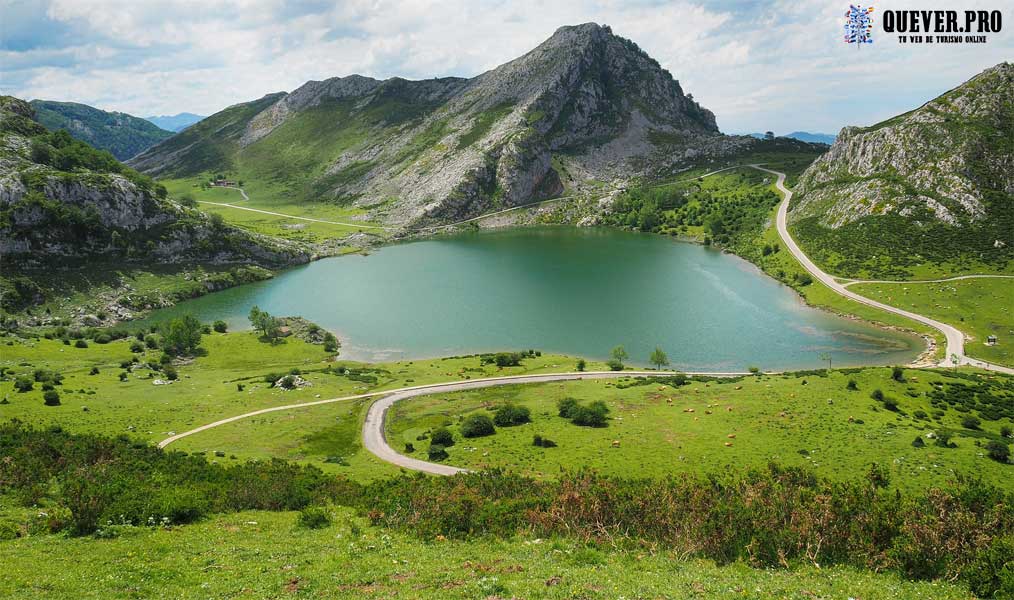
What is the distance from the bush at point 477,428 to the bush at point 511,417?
5.70 ft

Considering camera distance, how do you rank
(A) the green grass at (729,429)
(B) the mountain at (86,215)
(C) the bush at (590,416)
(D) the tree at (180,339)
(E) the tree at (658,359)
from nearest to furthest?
(A) the green grass at (729,429) < (C) the bush at (590,416) < (E) the tree at (658,359) < (D) the tree at (180,339) < (B) the mountain at (86,215)

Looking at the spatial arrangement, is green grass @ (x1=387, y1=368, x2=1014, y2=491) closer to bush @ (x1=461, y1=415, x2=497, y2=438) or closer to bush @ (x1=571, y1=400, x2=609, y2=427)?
bush @ (x1=571, y1=400, x2=609, y2=427)

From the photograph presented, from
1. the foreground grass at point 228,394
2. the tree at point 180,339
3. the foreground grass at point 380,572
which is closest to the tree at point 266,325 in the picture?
the foreground grass at point 228,394

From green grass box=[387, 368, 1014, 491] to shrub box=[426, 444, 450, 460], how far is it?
926mm

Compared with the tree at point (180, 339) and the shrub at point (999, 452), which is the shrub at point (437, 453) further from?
the tree at point (180, 339)

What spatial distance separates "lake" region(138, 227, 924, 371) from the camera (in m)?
96.9

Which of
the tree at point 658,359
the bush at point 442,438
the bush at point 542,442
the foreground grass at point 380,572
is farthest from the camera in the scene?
the tree at point 658,359

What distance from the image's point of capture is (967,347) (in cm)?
8831

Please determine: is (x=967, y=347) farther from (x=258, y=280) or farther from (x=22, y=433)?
(x=258, y=280)

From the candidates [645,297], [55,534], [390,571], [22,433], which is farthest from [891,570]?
[645,297]

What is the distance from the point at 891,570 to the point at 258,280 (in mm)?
165492

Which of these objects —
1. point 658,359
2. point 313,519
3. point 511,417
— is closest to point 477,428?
point 511,417

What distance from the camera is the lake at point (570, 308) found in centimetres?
9694

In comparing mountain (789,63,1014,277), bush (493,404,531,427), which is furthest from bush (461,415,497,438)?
mountain (789,63,1014,277)
